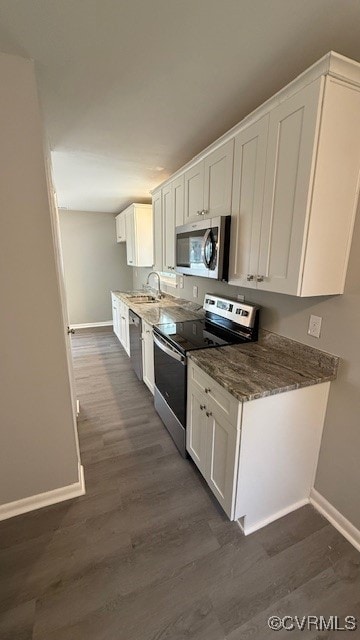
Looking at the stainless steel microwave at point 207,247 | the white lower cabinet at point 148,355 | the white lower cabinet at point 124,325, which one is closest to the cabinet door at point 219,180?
the stainless steel microwave at point 207,247

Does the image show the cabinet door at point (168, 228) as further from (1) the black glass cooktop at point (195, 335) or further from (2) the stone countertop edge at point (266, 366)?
(2) the stone countertop edge at point (266, 366)

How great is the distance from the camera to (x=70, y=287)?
5.24 m

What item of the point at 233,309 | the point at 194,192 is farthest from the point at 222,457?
the point at 194,192

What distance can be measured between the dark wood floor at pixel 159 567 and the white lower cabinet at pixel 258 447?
161 millimetres

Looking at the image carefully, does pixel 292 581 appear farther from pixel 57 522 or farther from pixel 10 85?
pixel 10 85

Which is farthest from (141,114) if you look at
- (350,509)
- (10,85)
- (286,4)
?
(350,509)

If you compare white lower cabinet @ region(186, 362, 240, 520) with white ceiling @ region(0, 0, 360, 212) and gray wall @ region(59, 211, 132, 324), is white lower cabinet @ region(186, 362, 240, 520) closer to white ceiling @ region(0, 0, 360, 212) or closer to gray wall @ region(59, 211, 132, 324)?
white ceiling @ region(0, 0, 360, 212)

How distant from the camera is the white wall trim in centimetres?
145

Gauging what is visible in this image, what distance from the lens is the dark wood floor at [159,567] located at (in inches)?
44.7

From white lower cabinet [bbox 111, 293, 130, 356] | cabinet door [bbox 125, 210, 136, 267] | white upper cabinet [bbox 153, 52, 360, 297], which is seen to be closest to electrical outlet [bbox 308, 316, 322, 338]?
white upper cabinet [bbox 153, 52, 360, 297]

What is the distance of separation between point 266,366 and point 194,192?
5.04 ft

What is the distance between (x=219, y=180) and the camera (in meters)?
1.84

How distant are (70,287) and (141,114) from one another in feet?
13.7

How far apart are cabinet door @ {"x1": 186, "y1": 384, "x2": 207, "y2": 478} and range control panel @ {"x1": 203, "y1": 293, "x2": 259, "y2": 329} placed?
2.15 feet
